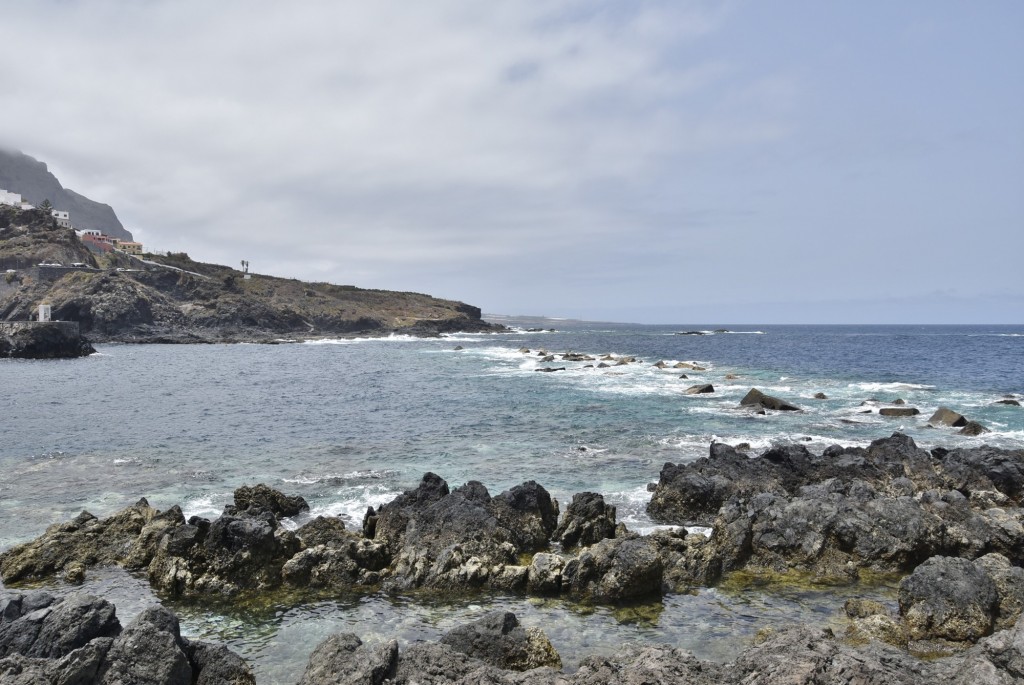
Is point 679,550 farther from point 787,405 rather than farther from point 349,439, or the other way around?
point 787,405

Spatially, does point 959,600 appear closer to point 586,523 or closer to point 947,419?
point 586,523

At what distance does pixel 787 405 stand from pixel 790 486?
22.7 meters

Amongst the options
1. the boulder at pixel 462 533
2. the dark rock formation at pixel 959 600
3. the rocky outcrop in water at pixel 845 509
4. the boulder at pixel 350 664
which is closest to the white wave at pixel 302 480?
the boulder at pixel 462 533

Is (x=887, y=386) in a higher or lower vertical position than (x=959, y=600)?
higher

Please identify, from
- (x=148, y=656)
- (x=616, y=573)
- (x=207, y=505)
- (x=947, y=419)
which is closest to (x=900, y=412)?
(x=947, y=419)

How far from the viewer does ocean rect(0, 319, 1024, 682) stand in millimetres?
14133

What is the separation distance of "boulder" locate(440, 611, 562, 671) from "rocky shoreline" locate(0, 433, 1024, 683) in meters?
0.05

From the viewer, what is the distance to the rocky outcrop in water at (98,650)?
376 inches

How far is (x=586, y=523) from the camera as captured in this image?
63.5ft

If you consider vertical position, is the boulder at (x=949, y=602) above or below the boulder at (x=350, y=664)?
below

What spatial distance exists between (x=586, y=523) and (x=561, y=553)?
4.01 feet

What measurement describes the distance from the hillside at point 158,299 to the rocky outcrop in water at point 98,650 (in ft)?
454

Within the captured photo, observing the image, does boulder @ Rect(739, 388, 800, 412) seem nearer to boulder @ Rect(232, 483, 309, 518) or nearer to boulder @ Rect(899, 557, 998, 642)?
boulder @ Rect(899, 557, 998, 642)

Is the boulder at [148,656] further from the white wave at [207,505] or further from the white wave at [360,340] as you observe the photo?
the white wave at [360,340]
